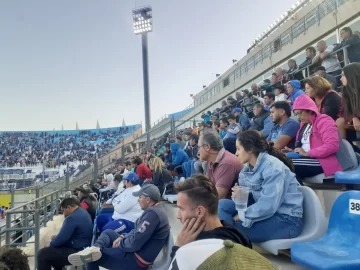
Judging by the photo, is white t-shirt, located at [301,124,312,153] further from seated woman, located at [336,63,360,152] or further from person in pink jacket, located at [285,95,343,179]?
seated woman, located at [336,63,360,152]

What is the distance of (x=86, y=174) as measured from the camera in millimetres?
16344

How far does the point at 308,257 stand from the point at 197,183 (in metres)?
0.76

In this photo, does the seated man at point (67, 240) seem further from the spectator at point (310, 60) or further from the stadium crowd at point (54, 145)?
the stadium crowd at point (54, 145)

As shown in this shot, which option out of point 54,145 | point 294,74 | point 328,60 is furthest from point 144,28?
point 328,60

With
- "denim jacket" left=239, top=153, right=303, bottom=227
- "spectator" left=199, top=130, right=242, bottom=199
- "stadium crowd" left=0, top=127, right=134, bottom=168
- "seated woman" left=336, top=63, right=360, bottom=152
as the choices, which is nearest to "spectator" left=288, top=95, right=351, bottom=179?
"seated woman" left=336, top=63, right=360, bottom=152

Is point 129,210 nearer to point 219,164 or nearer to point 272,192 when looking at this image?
point 219,164

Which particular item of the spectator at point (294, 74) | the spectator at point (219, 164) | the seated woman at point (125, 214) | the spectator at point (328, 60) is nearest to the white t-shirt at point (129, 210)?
the seated woman at point (125, 214)

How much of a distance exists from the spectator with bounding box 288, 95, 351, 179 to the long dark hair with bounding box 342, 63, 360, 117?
0.22 meters

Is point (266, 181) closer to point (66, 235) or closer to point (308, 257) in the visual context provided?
point (308, 257)

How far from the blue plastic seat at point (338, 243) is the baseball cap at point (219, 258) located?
3.01ft

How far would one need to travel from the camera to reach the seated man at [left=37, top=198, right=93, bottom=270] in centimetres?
417

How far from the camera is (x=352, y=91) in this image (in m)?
2.96

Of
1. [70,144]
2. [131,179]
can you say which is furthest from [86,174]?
[70,144]

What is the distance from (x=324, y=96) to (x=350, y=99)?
57 centimetres
